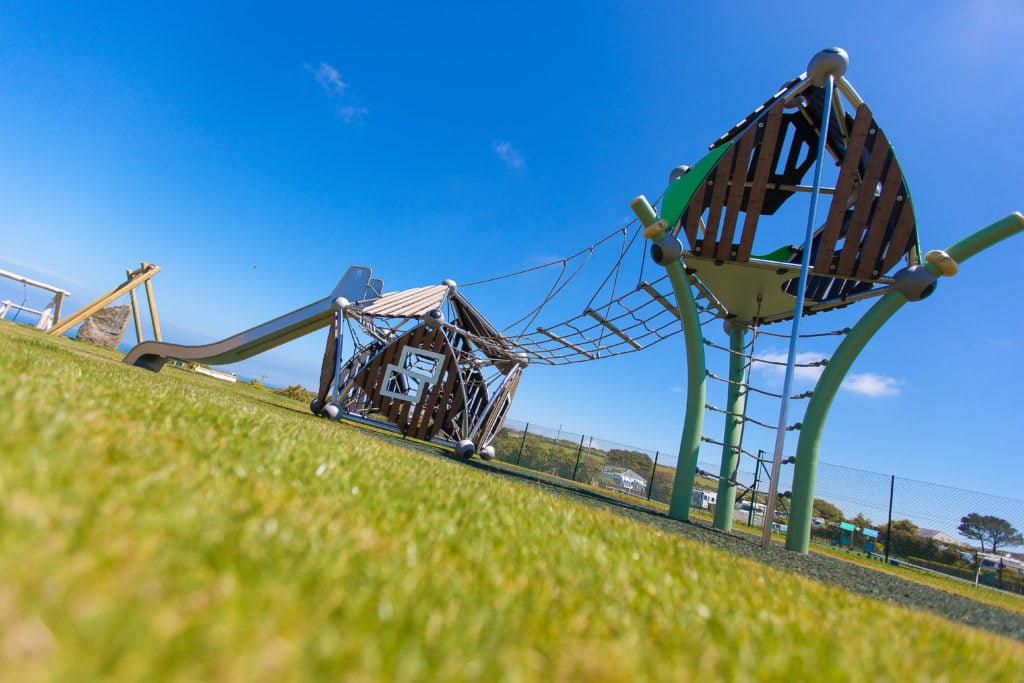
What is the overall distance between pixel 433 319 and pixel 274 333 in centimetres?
475

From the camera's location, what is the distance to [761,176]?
7113 millimetres

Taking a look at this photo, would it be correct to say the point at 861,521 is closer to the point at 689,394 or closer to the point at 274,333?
the point at 689,394

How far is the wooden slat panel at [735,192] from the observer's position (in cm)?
715

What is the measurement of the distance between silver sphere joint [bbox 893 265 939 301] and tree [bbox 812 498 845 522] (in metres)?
15.6

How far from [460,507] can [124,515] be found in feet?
6.22

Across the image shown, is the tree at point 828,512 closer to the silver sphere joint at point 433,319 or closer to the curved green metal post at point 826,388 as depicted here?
the curved green metal post at point 826,388

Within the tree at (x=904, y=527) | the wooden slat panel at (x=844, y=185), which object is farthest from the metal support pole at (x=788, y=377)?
the tree at (x=904, y=527)

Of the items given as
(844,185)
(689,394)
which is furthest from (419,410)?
(844,185)

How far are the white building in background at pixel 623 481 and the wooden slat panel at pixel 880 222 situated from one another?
17794 mm

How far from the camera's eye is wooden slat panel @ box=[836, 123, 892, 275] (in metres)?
6.75

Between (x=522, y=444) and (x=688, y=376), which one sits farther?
(x=522, y=444)

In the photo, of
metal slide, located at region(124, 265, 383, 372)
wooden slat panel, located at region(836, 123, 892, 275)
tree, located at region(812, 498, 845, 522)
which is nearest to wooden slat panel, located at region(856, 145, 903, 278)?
wooden slat panel, located at region(836, 123, 892, 275)

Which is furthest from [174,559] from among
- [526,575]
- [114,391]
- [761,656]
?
[114,391]

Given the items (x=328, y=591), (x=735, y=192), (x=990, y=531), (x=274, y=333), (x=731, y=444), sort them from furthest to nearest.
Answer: (x=990, y=531), (x=274, y=333), (x=731, y=444), (x=735, y=192), (x=328, y=591)
